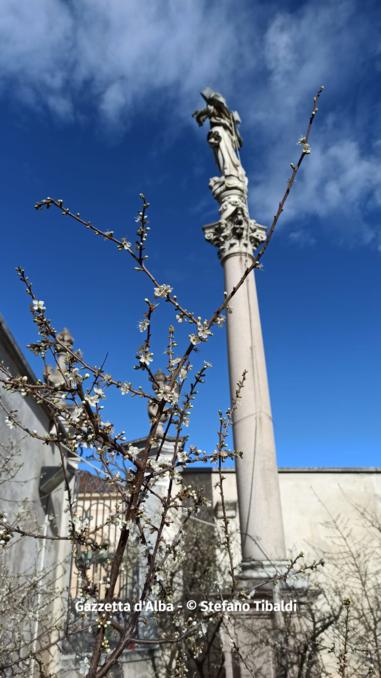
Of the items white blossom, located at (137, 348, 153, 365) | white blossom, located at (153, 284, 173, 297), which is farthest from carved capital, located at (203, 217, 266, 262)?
white blossom, located at (137, 348, 153, 365)

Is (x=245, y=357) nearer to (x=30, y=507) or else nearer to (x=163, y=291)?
(x=30, y=507)

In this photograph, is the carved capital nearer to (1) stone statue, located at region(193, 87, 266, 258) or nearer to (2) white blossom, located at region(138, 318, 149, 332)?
(1) stone statue, located at region(193, 87, 266, 258)

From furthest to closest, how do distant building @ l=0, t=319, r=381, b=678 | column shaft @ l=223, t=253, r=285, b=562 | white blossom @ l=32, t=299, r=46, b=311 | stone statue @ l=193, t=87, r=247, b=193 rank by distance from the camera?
1. stone statue @ l=193, t=87, r=247, b=193
2. column shaft @ l=223, t=253, r=285, b=562
3. distant building @ l=0, t=319, r=381, b=678
4. white blossom @ l=32, t=299, r=46, b=311

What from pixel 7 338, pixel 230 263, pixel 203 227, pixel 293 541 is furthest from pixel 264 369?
pixel 293 541

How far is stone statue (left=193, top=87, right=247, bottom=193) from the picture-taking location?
9336 mm

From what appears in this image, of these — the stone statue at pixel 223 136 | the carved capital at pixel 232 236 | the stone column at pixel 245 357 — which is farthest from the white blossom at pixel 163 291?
the stone statue at pixel 223 136

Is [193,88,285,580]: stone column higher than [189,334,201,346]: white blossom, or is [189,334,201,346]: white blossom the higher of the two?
[193,88,285,580]: stone column

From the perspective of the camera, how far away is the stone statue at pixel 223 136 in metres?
9.34

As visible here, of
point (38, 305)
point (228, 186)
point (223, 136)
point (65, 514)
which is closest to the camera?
point (38, 305)

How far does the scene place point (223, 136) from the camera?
988 cm

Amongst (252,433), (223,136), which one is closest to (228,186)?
(223,136)

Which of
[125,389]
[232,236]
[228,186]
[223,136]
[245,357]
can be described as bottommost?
[125,389]

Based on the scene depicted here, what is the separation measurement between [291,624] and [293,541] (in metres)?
5.38

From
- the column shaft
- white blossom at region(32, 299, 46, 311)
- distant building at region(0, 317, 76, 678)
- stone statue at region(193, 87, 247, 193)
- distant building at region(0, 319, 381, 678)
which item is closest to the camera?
white blossom at region(32, 299, 46, 311)
